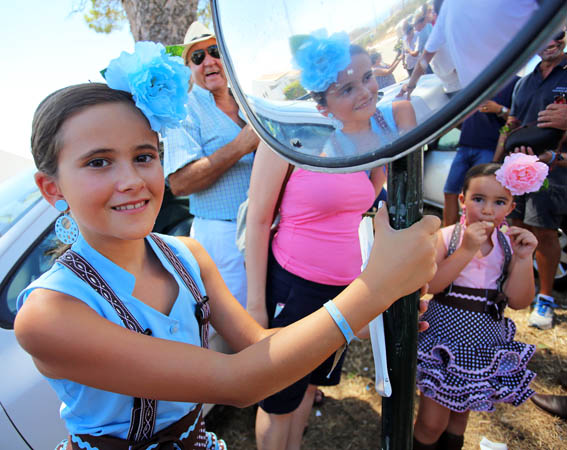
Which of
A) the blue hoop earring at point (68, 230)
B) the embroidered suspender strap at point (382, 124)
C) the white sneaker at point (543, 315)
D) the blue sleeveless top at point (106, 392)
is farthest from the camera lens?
the white sneaker at point (543, 315)

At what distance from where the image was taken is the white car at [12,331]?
1.55 m

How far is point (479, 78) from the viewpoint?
1.59 ft

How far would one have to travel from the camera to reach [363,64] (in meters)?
0.59

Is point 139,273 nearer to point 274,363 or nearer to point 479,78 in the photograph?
point 274,363

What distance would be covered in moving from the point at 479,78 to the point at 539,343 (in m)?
3.45

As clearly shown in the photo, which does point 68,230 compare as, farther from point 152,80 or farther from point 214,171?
point 214,171

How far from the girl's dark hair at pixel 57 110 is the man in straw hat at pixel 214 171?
3.28 feet

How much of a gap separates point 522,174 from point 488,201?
234 millimetres

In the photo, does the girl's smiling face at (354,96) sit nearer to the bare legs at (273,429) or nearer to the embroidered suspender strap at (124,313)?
the embroidered suspender strap at (124,313)

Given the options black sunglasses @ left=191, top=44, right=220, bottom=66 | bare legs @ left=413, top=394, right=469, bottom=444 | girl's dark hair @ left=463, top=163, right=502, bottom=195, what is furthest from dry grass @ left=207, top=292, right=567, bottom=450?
black sunglasses @ left=191, top=44, right=220, bottom=66

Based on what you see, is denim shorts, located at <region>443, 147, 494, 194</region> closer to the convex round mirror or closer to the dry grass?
the dry grass

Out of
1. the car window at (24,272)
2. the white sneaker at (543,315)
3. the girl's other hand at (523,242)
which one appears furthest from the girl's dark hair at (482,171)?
the car window at (24,272)

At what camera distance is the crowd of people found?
2.63 feet

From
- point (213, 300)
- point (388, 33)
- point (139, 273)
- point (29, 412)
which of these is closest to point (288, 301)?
point (213, 300)
